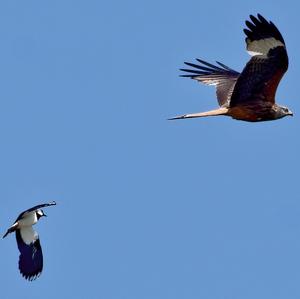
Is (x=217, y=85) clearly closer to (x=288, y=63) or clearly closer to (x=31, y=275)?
(x=288, y=63)

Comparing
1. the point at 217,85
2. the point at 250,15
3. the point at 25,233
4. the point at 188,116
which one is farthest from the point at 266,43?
the point at 25,233

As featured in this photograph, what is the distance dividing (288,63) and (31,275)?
7017 millimetres

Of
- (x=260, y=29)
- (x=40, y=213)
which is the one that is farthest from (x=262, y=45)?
(x=40, y=213)

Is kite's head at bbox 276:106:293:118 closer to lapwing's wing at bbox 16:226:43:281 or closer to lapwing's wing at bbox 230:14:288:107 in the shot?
lapwing's wing at bbox 230:14:288:107

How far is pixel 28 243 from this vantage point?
960 inches

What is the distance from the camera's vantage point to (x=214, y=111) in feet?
74.2

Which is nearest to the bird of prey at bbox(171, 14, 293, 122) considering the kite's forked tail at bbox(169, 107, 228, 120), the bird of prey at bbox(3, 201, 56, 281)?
the kite's forked tail at bbox(169, 107, 228, 120)

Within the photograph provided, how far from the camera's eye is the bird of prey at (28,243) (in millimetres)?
24125

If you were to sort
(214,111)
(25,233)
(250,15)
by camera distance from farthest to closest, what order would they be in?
(25,233), (214,111), (250,15)

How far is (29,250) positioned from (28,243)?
0.15 meters

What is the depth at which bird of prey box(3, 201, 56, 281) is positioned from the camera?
2412 cm

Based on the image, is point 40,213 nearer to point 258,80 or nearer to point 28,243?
point 28,243

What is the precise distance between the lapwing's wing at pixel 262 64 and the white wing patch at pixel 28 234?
17.2 feet

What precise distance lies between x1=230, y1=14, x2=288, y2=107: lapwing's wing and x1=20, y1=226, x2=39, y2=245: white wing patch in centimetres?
525
